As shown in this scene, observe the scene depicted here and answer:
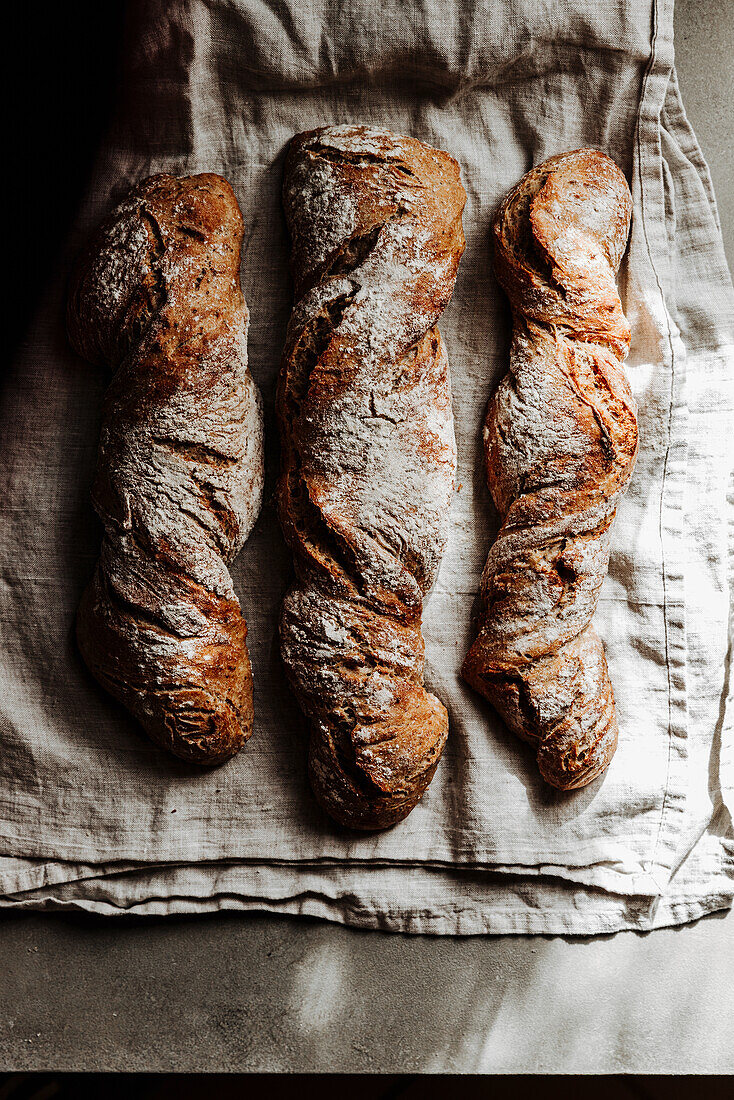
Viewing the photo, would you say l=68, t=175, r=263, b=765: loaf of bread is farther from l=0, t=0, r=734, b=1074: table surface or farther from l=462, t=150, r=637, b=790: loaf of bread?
l=462, t=150, r=637, b=790: loaf of bread

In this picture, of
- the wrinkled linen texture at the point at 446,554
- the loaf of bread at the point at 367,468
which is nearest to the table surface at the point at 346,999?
the wrinkled linen texture at the point at 446,554

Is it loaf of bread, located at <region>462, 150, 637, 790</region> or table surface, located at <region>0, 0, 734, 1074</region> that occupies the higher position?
loaf of bread, located at <region>462, 150, 637, 790</region>

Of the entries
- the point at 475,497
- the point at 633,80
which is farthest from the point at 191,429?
the point at 633,80

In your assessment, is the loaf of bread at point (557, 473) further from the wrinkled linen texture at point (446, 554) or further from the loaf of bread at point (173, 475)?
the loaf of bread at point (173, 475)

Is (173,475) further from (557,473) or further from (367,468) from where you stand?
(557,473)

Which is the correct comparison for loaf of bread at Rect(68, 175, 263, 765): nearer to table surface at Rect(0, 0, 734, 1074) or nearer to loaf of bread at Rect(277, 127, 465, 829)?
loaf of bread at Rect(277, 127, 465, 829)

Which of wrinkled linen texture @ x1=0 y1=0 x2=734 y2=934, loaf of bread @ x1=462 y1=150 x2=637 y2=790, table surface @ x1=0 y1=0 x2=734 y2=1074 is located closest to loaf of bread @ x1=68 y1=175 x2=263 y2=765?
wrinkled linen texture @ x1=0 y1=0 x2=734 y2=934
